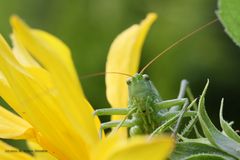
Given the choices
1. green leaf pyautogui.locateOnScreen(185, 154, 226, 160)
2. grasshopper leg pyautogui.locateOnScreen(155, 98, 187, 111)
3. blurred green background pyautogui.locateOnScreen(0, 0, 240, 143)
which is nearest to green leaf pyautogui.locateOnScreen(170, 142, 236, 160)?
green leaf pyautogui.locateOnScreen(185, 154, 226, 160)

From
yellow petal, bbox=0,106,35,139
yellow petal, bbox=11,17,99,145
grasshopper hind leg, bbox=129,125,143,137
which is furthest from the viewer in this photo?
grasshopper hind leg, bbox=129,125,143,137

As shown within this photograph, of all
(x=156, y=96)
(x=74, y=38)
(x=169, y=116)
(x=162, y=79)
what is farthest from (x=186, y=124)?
(x=74, y=38)

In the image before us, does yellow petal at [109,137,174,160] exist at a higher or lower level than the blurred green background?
lower

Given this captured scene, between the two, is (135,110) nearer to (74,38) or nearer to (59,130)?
(59,130)

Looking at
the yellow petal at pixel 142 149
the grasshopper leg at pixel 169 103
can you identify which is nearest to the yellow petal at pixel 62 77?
the yellow petal at pixel 142 149

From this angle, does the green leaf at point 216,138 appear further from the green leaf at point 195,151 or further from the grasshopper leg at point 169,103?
the grasshopper leg at point 169,103

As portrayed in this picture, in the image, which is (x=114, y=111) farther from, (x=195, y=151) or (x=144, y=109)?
(x=195, y=151)

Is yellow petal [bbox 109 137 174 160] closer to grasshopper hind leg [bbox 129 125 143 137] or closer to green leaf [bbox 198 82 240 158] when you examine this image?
green leaf [bbox 198 82 240 158]
